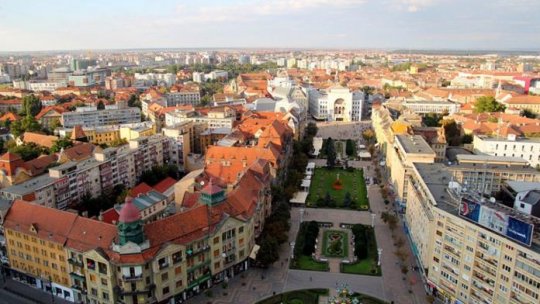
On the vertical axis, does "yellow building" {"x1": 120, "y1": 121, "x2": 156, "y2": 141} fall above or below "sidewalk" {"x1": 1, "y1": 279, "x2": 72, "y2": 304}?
above

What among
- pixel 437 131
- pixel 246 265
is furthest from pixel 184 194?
pixel 437 131

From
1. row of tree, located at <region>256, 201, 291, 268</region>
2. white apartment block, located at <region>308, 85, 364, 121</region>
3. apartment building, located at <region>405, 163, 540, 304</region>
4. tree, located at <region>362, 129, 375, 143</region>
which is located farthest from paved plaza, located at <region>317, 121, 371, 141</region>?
apartment building, located at <region>405, 163, 540, 304</region>

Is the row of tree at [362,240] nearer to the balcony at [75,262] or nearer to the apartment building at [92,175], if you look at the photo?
the balcony at [75,262]

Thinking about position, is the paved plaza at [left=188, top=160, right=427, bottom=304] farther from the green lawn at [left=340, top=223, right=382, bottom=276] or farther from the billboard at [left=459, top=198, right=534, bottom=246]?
the billboard at [left=459, top=198, right=534, bottom=246]

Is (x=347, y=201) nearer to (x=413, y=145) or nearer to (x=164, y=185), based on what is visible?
(x=413, y=145)

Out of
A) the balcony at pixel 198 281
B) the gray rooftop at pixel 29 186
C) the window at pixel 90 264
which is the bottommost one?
the balcony at pixel 198 281

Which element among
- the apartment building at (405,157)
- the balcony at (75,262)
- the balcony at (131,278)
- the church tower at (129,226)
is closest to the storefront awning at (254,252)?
the balcony at (131,278)

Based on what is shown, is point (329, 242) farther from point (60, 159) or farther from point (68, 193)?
point (60, 159)

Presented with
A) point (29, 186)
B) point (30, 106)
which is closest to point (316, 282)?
point (29, 186)
